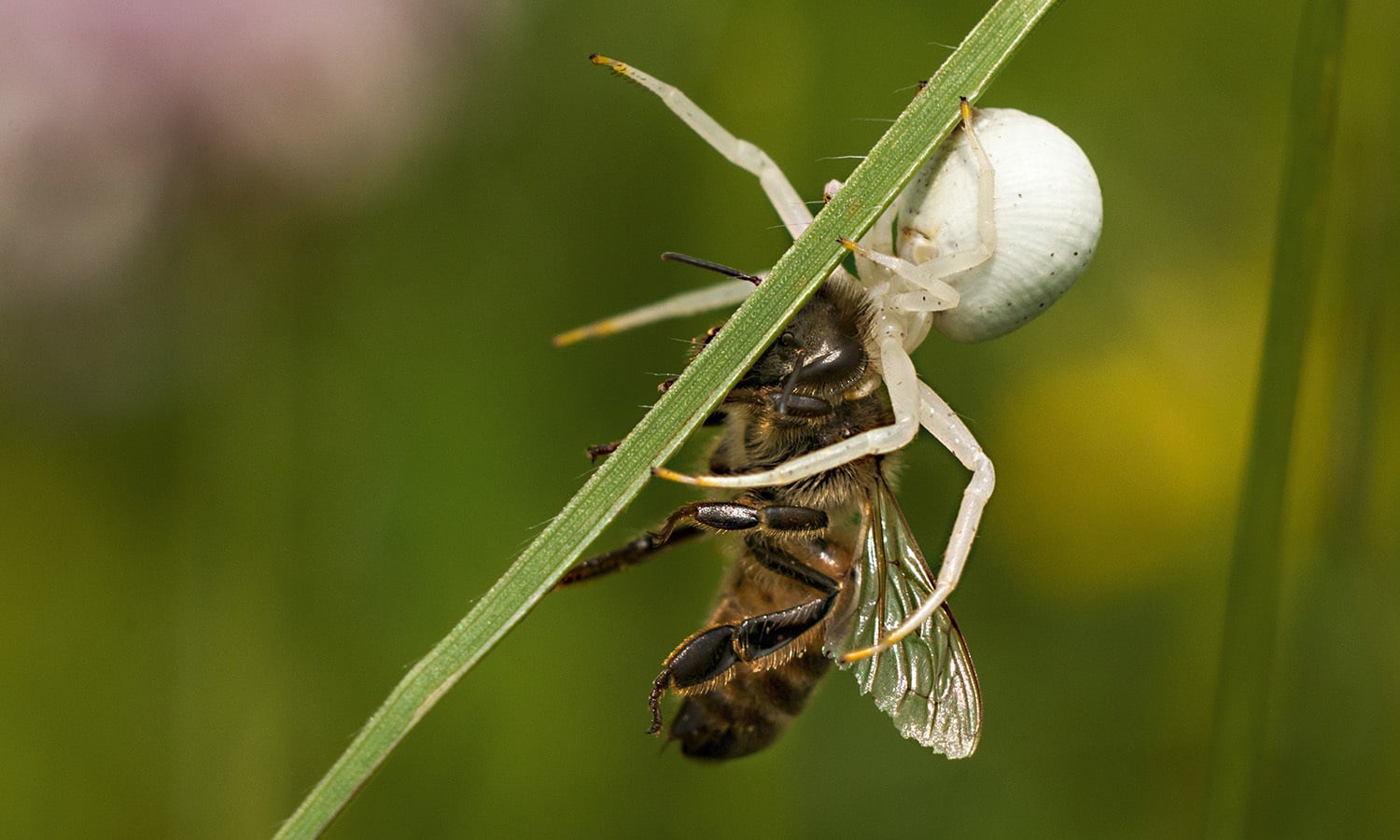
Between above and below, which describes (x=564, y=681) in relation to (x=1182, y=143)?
below

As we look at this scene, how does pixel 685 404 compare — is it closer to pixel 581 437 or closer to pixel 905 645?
pixel 905 645

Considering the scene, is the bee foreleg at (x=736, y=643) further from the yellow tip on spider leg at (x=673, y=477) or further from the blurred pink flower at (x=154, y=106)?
the blurred pink flower at (x=154, y=106)

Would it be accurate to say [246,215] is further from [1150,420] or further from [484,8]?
[1150,420]

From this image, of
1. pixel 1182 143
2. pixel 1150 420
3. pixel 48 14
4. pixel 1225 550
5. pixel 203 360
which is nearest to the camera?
pixel 48 14

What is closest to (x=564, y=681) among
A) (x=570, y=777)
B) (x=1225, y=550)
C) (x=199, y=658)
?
(x=570, y=777)

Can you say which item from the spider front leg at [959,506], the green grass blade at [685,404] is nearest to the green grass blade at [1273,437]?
the spider front leg at [959,506]

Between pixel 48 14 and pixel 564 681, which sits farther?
pixel 564 681

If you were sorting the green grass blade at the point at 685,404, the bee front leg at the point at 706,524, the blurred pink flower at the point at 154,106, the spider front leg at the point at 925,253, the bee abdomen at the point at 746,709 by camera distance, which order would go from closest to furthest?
the green grass blade at the point at 685,404
the spider front leg at the point at 925,253
the bee front leg at the point at 706,524
the bee abdomen at the point at 746,709
the blurred pink flower at the point at 154,106
